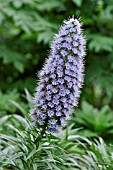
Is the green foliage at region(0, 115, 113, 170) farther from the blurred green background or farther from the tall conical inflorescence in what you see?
the blurred green background

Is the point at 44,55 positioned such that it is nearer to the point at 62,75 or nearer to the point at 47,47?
the point at 47,47

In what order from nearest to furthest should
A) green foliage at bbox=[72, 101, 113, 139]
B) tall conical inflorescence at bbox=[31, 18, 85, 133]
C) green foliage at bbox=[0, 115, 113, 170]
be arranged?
tall conical inflorescence at bbox=[31, 18, 85, 133], green foliage at bbox=[0, 115, 113, 170], green foliage at bbox=[72, 101, 113, 139]

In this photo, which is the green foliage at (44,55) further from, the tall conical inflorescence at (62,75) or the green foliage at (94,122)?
the tall conical inflorescence at (62,75)

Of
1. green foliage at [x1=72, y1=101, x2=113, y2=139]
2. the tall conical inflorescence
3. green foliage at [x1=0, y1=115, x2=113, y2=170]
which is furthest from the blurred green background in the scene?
the tall conical inflorescence

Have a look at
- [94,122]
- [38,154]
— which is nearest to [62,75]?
[38,154]

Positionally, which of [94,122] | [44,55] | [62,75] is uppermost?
[44,55]

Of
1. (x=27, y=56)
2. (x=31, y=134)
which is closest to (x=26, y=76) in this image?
(x=27, y=56)
